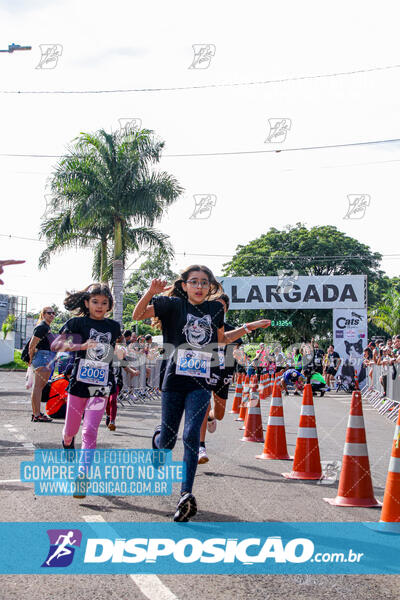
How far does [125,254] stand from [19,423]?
17.3 metres

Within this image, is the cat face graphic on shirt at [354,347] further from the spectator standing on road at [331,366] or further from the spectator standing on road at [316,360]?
the spectator standing on road at [316,360]

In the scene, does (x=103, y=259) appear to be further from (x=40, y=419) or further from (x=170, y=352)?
(x=170, y=352)

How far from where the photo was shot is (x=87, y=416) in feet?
20.2

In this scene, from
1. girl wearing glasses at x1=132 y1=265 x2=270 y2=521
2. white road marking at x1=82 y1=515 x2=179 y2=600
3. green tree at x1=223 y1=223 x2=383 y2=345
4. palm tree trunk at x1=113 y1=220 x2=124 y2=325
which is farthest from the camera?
green tree at x1=223 y1=223 x2=383 y2=345

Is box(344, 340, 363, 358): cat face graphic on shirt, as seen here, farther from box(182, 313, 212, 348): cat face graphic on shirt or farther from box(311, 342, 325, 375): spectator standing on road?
box(182, 313, 212, 348): cat face graphic on shirt

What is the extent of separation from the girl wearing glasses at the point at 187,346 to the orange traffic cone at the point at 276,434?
10.2ft

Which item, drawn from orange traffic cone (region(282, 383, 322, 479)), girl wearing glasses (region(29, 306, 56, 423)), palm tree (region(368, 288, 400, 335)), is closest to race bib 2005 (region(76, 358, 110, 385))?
orange traffic cone (region(282, 383, 322, 479))

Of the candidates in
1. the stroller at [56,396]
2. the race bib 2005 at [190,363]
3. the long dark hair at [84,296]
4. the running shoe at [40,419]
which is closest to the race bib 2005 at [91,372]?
the long dark hair at [84,296]

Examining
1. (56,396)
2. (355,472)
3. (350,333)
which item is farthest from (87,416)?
(350,333)

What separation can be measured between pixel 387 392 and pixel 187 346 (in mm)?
15085

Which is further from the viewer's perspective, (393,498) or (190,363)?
(190,363)

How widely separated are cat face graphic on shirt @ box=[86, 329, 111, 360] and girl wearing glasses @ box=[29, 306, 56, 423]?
18.2ft

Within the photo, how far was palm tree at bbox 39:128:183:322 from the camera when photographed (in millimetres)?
27766

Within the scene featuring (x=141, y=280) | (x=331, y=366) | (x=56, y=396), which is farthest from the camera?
(x=141, y=280)
